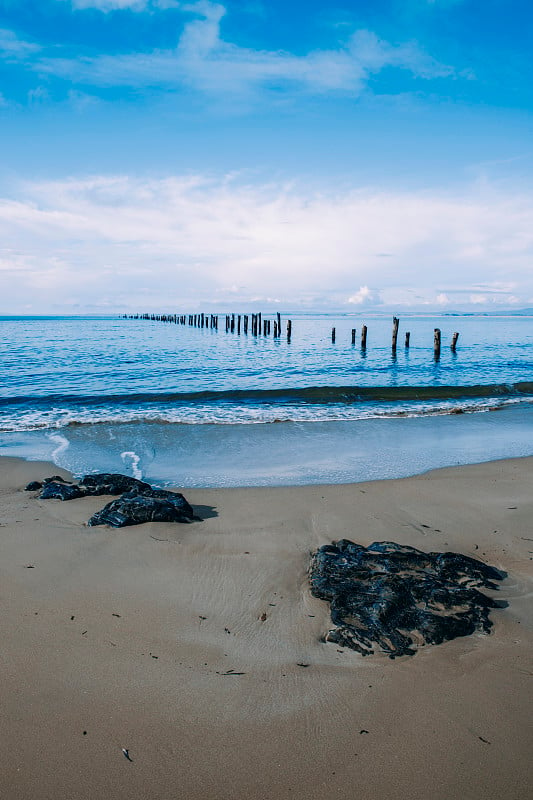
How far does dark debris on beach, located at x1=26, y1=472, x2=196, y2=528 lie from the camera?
16.4ft

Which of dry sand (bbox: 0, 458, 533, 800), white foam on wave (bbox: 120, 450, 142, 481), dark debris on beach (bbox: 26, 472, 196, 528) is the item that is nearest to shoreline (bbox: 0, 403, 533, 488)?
white foam on wave (bbox: 120, 450, 142, 481)

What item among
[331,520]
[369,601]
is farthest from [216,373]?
[369,601]

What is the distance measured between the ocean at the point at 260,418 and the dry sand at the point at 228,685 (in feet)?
9.43

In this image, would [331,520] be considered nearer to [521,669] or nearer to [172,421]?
[521,669]

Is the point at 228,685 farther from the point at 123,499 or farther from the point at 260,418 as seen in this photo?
→ the point at 260,418

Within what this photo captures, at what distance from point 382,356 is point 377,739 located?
31.0 meters

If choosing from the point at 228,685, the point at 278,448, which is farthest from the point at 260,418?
the point at 228,685

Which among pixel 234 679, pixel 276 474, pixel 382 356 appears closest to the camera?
pixel 234 679

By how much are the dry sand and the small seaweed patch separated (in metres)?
0.11

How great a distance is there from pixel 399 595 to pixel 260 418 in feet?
30.6

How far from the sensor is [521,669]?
2779 millimetres

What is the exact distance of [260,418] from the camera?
41.3 ft

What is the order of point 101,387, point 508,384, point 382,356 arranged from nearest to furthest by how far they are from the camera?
point 101,387
point 508,384
point 382,356

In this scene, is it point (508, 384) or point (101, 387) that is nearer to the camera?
point (101, 387)
